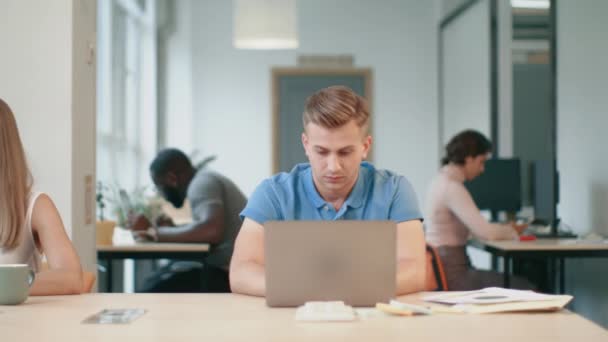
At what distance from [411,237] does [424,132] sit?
7243 mm

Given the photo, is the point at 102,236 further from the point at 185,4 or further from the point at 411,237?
the point at 185,4

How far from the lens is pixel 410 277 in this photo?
7.78 ft

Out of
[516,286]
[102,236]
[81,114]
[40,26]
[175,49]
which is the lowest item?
[516,286]

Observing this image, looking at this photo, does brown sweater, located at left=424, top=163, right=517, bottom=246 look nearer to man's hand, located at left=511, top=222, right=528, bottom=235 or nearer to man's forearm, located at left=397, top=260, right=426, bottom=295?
man's hand, located at left=511, top=222, right=528, bottom=235

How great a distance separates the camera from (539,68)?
759cm

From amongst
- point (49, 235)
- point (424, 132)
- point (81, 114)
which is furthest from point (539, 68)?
point (49, 235)

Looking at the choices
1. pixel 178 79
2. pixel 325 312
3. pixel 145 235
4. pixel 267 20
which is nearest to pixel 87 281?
pixel 325 312

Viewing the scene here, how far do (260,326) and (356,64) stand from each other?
808 centimetres

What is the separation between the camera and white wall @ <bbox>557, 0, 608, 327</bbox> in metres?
5.55

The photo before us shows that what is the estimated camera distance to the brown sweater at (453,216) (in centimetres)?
509

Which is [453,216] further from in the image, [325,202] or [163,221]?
[325,202]

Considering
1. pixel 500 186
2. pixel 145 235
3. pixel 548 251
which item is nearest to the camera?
pixel 548 251

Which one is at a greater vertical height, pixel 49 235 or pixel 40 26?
pixel 40 26

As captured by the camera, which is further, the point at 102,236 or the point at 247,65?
the point at 247,65
